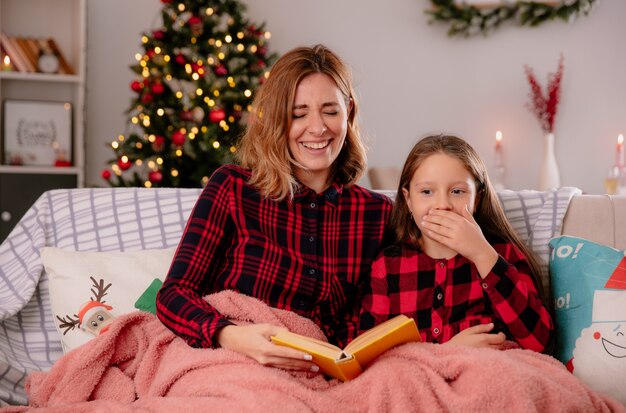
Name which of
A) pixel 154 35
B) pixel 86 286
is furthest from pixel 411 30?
pixel 86 286

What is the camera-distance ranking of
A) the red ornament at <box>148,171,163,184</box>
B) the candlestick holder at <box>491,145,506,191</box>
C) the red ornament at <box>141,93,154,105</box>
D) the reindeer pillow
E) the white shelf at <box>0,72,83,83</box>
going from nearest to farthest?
the reindeer pillow < the red ornament at <box>148,171,163,184</box> < the red ornament at <box>141,93,154,105</box> < the white shelf at <box>0,72,83,83</box> < the candlestick holder at <box>491,145,506,191</box>

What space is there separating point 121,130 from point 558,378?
3.59 m

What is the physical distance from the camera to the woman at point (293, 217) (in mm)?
1674

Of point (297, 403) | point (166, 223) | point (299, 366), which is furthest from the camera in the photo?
point (166, 223)

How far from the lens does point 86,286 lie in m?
1.84

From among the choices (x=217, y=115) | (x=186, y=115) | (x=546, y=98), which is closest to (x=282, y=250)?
(x=217, y=115)

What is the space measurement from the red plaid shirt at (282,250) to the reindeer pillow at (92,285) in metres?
0.26

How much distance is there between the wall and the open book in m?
3.14

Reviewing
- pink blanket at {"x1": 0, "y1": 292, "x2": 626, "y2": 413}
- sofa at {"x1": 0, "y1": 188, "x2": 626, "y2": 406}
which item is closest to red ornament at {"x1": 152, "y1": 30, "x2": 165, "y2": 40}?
sofa at {"x1": 0, "y1": 188, "x2": 626, "y2": 406}

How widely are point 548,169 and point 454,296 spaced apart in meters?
2.91

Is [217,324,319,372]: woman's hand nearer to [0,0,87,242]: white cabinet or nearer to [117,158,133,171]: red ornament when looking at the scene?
[117,158,133,171]: red ornament

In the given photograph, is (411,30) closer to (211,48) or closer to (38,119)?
(211,48)

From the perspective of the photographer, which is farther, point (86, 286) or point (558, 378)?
point (86, 286)

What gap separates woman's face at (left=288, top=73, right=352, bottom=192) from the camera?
1.72 meters
